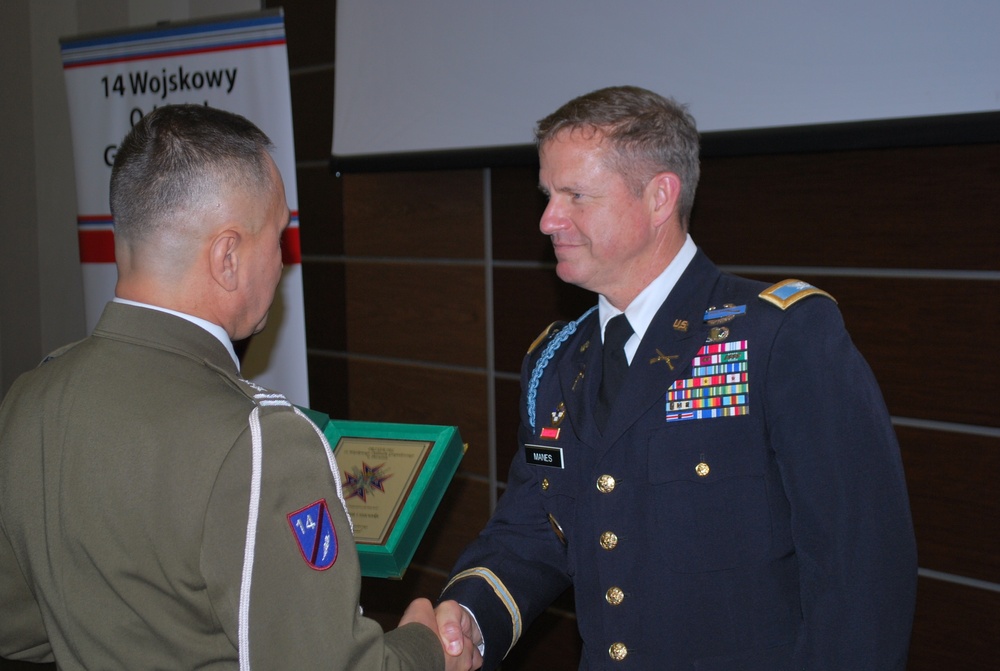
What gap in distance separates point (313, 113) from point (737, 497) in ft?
9.12

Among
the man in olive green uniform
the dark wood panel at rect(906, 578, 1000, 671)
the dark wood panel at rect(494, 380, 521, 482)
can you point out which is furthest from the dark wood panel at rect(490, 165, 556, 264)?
the man in olive green uniform

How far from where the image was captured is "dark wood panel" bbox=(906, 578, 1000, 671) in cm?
218

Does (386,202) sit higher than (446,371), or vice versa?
(386,202)

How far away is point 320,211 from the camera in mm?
3629

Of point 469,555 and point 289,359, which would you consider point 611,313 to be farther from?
point 289,359

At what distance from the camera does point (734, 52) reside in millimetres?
2268

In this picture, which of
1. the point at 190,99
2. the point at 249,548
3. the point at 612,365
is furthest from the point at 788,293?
the point at 190,99

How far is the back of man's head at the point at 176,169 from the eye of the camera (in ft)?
3.61

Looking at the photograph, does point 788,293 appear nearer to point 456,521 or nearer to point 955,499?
point 955,499

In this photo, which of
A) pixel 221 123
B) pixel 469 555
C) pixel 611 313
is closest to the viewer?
pixel 221 123

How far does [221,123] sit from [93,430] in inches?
17.1

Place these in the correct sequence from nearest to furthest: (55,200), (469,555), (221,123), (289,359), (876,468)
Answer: (221,123) → (876,468) → (469,555) → (289,359) → (55,200)

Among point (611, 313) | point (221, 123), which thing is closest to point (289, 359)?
point (611, 313)

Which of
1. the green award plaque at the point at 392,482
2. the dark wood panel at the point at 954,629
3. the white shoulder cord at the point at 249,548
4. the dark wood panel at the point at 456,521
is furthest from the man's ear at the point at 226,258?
the dark wood panel at the point at 456,521
